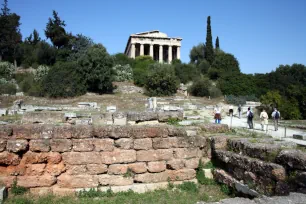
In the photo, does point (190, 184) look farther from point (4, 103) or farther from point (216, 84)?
point (216, 84)

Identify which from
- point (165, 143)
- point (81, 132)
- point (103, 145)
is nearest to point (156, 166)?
point (165, 143)

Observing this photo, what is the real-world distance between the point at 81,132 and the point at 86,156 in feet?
1.80

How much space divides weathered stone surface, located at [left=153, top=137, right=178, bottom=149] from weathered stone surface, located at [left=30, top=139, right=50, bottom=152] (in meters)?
2.41

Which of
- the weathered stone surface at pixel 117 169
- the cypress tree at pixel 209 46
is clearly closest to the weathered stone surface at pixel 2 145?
the weathered stone surface at pixel 117 169

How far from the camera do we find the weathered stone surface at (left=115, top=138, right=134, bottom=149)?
6230mm

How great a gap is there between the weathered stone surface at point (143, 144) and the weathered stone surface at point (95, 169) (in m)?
0.86

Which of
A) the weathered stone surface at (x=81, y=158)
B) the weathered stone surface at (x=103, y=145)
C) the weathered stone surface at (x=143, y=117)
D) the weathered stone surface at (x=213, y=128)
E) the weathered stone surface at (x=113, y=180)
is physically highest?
the weathered stone surface at (x=143, y=117)

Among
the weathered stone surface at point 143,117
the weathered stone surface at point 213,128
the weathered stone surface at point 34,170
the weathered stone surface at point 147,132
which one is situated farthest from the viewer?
the weathered stone surface at point 143,117

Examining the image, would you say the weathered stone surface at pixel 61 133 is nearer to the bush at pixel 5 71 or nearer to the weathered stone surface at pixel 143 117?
the weathered stone surface at pixel 143 117

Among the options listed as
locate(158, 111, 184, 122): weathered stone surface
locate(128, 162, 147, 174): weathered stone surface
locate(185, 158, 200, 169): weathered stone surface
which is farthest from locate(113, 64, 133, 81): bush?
locate(128, 162, 147, 174): weathered stone surface

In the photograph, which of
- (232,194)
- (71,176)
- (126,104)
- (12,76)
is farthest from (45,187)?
(12,76)

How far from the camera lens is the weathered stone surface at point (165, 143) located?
6422 mm

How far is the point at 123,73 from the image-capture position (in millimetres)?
53094

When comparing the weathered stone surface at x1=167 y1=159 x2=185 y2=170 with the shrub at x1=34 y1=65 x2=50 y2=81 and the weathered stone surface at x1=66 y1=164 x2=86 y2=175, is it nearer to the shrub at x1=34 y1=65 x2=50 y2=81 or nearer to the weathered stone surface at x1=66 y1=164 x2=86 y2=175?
the weathered stone surface at x1=66 y1=164 x2=86 y2=175
